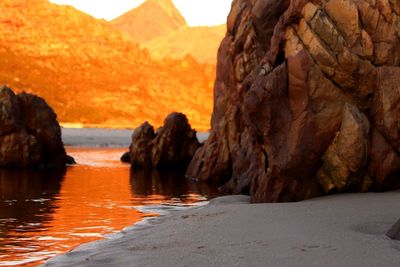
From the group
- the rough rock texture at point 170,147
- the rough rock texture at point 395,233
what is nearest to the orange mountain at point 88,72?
the rough rock texture at point 170,147

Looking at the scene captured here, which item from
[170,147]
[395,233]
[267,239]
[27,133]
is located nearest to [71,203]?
[267,239]

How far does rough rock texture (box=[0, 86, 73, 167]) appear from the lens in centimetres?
4241

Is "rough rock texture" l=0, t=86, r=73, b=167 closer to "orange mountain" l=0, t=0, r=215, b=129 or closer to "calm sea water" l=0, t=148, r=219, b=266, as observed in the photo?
"calm sea water" l=0, t=148, r=219, b=266

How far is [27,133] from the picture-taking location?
4375 cm

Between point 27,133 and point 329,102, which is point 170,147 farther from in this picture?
point 329,102

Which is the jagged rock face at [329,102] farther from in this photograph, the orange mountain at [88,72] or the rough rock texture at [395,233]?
the orange mountain at [88,72]

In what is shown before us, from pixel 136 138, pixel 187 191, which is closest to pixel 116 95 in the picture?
pixel 136 138

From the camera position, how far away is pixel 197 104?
7106 inches

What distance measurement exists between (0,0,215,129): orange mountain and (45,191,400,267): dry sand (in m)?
143

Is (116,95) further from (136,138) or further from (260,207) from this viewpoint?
(260,207)

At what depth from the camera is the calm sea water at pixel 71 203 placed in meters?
14.3

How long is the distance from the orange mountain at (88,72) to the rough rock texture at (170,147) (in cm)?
11002

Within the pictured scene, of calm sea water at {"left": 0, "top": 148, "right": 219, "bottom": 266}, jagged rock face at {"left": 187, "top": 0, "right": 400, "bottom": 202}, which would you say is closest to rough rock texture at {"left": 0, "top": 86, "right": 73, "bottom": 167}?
calm sea water at {"left": 0, "top": 148, "right": 219, "bottom": 266}

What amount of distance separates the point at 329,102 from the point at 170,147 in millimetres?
28767
